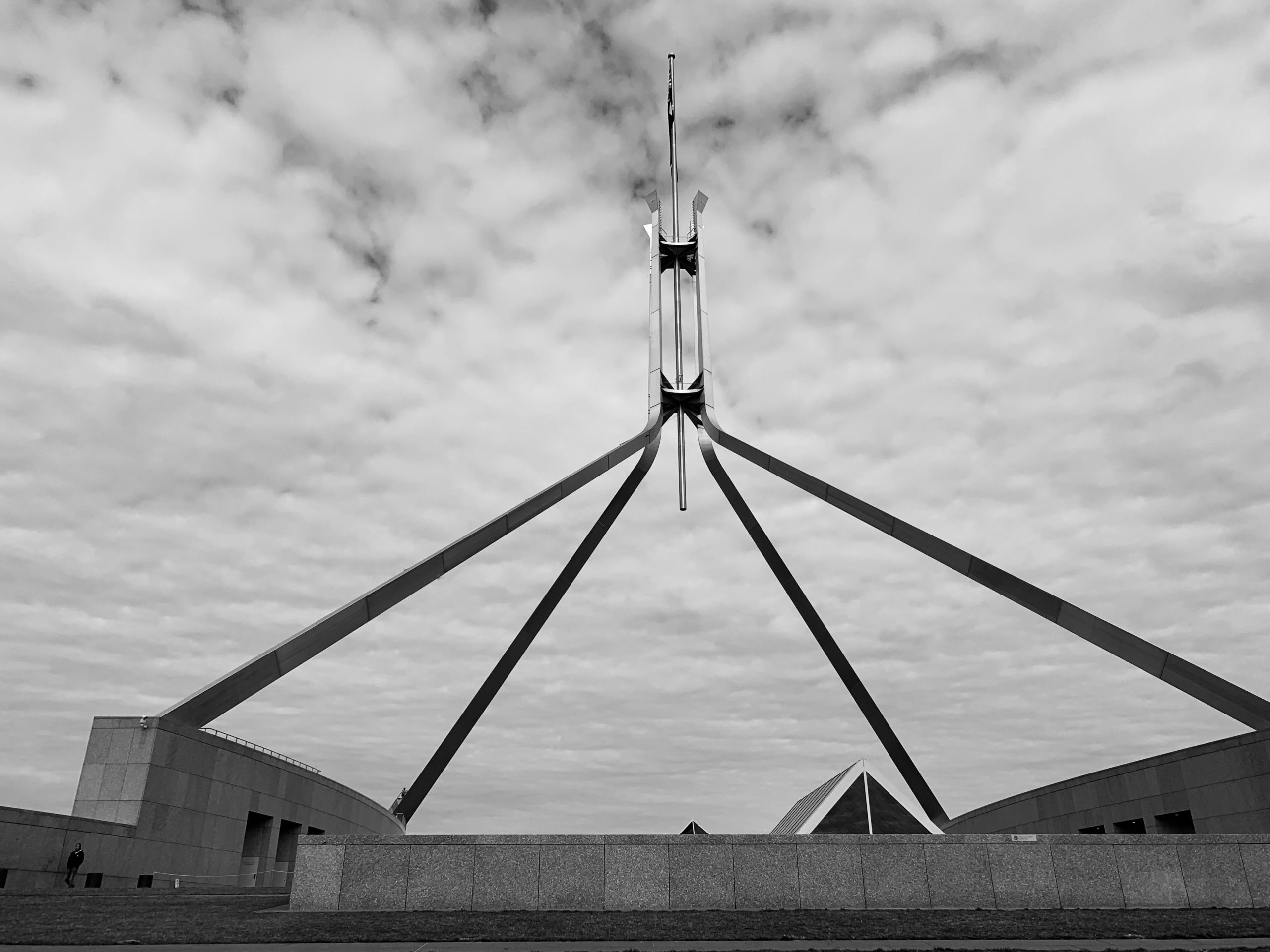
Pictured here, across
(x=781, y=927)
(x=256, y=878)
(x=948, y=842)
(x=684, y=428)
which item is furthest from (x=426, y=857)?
(x=684, y=428)

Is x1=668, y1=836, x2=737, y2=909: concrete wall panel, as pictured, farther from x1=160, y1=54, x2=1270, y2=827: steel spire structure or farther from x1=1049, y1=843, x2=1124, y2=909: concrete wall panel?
x1=160, y1=54, x2=1270, y2=827: steel spire structure

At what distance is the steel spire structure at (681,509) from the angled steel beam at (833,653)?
0.03 metres

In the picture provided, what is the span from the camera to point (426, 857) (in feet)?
42.9

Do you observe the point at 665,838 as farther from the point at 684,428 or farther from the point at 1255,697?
the point at 684,428

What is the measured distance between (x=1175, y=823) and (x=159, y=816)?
23278 millimetres

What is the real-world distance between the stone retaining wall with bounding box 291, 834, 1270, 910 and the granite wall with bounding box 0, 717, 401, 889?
19.9ft

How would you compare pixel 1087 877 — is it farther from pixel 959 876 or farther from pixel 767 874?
pixel 767 874

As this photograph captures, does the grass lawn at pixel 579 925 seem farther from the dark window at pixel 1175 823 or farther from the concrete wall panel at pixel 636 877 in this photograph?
the dark window at pixel 1175 823

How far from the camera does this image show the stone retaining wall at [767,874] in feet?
42.3

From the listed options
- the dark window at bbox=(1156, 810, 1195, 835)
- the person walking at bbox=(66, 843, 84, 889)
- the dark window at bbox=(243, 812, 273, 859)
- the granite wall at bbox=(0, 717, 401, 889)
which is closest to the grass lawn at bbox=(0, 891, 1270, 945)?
the person walking at bbox=(66, 843, 84, 889)

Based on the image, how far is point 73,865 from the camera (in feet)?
52.7

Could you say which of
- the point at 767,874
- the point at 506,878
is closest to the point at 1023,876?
the point at 767,874

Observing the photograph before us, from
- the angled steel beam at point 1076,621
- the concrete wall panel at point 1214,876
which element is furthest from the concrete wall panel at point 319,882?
the angled steel beam at point 1076,621

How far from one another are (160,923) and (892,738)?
20653 mm
